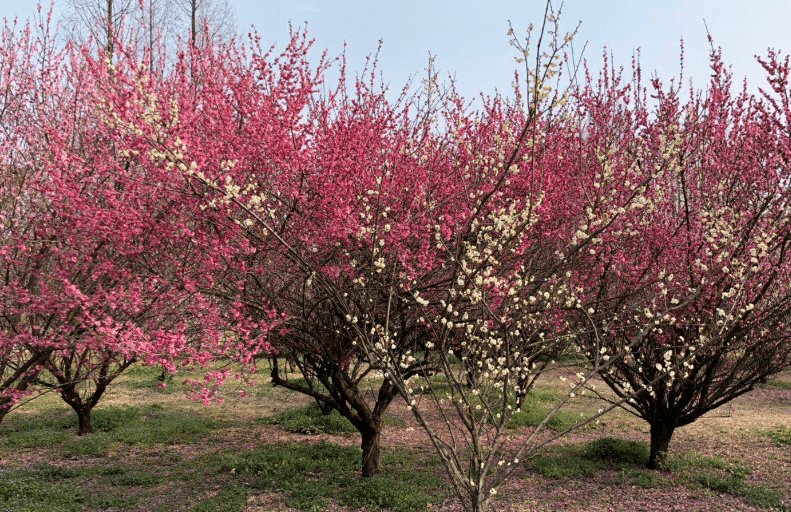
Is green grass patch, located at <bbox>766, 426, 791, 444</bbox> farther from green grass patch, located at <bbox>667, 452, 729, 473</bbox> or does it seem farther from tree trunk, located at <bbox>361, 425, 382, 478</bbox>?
tree trunk, located at <bbox>361, 425, 382, 478</bbox>

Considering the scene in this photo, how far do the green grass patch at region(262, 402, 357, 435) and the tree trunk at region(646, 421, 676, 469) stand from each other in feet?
19.1

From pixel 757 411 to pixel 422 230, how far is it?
11.7 metres

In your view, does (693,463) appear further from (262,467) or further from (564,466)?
(262,467)

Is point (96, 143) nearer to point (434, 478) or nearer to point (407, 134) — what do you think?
point (407, 134)

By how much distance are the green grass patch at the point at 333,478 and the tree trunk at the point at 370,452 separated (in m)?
0.18

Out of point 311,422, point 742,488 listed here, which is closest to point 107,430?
point 311,422

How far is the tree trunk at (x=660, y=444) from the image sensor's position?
332 inches

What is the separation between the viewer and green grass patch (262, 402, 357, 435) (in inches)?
443

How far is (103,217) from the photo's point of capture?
5254mm

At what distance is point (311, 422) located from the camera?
37.8 feet

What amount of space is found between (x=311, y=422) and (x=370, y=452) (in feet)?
11.7

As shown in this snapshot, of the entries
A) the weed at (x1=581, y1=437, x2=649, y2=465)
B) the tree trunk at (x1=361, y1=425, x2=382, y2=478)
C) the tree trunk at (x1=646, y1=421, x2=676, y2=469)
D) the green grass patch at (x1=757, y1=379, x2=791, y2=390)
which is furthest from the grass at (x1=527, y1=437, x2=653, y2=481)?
the green grass patch at (x1=757, y1=379, x2=791, y2=390)

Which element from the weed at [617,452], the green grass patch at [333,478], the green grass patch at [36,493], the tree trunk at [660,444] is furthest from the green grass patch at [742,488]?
the green grass patch at [36,493]

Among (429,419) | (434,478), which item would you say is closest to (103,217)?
(434,478)
